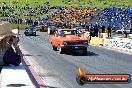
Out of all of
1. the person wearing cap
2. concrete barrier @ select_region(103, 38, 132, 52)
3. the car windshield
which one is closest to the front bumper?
the car windshield

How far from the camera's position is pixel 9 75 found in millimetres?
10398

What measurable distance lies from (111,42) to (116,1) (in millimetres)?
91571

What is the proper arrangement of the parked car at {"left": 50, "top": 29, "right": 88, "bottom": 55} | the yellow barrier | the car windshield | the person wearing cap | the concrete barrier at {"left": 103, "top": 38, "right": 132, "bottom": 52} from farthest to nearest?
the yellow barrier → the concrete barrier at {"left": 103, "top": 38, "right": 132, "bottom": 52} → the car windshield → the parked car at {"left": 50, "top": 29, "right": 88, "bottom": 55} → the person wearing cap

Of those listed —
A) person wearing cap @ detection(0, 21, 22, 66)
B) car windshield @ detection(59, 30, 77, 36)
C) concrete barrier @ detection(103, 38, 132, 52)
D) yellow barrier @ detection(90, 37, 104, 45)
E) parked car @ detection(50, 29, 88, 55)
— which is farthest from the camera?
yellow barrier @ detection(90, 37, 104, 45)

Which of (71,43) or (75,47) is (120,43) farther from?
(71,43)

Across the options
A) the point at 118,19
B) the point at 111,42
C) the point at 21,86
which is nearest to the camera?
the point at 21,86

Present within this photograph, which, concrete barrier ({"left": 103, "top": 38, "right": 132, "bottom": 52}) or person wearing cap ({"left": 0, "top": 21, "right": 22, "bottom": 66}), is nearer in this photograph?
person wearing cap ({"left": 0, "top": 21, "right": 22, "bottom": 66})

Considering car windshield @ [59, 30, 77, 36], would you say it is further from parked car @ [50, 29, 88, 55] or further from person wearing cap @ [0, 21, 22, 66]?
person wearing cap @ [0, 21, 22, 66]

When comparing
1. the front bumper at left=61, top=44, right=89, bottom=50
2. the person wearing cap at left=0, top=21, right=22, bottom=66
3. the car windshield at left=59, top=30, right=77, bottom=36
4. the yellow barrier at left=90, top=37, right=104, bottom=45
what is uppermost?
the person wearing cap at left=0, top=21, right=22, bottom=66

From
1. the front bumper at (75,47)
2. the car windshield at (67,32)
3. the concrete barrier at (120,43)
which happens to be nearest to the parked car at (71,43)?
the front bumper at (75,47)

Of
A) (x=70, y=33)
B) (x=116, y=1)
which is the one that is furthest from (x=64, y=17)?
(x=70, y=33)

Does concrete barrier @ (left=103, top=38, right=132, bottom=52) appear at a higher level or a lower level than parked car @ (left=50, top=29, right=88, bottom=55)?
lower

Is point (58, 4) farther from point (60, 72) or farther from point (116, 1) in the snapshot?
point (60, 72)

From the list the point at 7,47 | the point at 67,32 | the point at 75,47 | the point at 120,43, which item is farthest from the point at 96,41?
the point at 7,47
